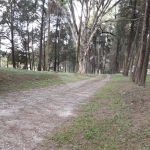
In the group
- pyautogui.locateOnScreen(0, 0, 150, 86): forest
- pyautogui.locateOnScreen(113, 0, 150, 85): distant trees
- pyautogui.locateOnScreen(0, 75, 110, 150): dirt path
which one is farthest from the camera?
pyautogui.locateOnScreen(0, 0, 150, 86): forest

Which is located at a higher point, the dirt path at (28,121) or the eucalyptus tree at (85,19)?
the eucalyptus tree at (85,19)

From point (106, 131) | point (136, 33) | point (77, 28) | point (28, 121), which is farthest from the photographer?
point (77, 28)

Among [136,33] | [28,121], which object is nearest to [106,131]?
[28,121]

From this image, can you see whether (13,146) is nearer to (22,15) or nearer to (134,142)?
(134,142)

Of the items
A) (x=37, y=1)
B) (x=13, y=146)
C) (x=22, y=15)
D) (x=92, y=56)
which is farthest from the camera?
(x=92, y=56)

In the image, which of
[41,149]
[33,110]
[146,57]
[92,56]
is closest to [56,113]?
[33,110]

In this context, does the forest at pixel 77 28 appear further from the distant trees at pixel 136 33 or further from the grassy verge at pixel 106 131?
the grassy verge at pixel 106 131

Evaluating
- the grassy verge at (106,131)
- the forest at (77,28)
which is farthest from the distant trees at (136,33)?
the grassy verge at (106,131)

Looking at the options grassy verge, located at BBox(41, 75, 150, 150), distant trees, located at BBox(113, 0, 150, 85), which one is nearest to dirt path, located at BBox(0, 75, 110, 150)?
grassy verge, located at BBox(41, 75, 150, 150)

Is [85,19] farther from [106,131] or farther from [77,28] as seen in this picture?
[106,131]

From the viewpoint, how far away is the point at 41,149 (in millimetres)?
3340

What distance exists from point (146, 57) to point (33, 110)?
7.55 metres

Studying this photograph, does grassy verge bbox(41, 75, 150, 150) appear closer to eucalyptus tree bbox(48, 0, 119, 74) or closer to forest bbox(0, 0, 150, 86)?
forest bbox(0, 0, 150, 86)

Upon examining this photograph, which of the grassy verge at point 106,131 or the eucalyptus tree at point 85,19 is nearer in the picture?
the grassy verge at point 106,131
